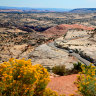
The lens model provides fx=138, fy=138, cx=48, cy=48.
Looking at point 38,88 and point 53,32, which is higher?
point 38,88

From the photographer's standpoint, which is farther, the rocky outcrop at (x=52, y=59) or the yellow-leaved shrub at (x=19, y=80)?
the rocky outcrop at (x=52, y=59)

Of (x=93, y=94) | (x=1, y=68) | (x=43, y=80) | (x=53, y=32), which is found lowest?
(x=53, y=32)

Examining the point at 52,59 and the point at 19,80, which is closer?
the point at 19,80

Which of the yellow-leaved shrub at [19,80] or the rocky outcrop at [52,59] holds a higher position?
the yellow-leaved shrub at [19,80]

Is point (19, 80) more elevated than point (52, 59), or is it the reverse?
point (19, 80)

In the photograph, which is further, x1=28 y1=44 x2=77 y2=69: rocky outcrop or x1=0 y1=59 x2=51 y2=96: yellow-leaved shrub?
x1=28 y1=44 x2=77 y2=69: rocky outcrop

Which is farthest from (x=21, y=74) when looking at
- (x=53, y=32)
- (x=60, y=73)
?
(x=53, y=32)

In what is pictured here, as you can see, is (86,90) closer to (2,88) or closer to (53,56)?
(2,88)

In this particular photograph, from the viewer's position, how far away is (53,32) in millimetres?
75500

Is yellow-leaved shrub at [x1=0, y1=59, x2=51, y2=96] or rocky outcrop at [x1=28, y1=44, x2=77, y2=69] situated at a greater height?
yellow-leaved shrub at [x1=0, y1=59, x2=51, y2=96]

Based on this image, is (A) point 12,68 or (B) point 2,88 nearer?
(B) point 2,88

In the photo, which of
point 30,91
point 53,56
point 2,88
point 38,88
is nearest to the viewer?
point 2,88

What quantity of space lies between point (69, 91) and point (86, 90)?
2.69 meters

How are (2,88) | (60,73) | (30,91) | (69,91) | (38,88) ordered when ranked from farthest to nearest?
(60,73) → (69,91) → (38,88) → (30,91) → (2,88)
